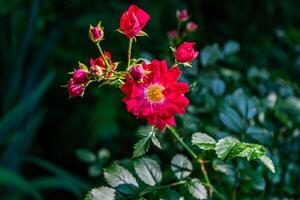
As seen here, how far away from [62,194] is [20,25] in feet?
2.62

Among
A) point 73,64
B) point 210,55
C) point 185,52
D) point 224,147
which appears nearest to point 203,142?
point 224,147

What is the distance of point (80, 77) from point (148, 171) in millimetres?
252

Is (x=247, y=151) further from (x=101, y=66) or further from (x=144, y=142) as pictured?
(x=101, y=66)

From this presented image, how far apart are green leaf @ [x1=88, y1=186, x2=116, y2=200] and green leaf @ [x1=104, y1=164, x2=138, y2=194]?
0.03 metres

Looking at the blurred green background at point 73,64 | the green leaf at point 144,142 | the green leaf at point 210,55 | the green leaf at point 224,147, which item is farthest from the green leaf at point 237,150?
the blurred green background at point 73,64

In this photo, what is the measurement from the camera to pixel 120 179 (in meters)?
0.88

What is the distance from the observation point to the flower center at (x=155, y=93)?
2.66 ft

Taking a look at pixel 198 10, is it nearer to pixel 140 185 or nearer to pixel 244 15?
pixel 244 15

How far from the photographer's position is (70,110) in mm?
2387

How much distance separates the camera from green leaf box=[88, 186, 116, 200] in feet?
2.62

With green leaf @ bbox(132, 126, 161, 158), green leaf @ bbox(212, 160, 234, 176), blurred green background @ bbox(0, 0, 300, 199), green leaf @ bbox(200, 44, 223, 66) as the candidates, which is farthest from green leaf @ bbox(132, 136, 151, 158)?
blurred green background @ bbox(0, 0, 300, 199)

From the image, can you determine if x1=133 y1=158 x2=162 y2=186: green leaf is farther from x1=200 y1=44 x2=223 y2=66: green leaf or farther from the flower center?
x1=200 y1=44 x2=223 y2=66: green leaf

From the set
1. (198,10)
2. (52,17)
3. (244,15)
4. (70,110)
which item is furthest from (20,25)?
(244,15)

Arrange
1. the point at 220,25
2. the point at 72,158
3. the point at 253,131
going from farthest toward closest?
the point at 220,25 < the point at 72,158 < the point at 253,131
